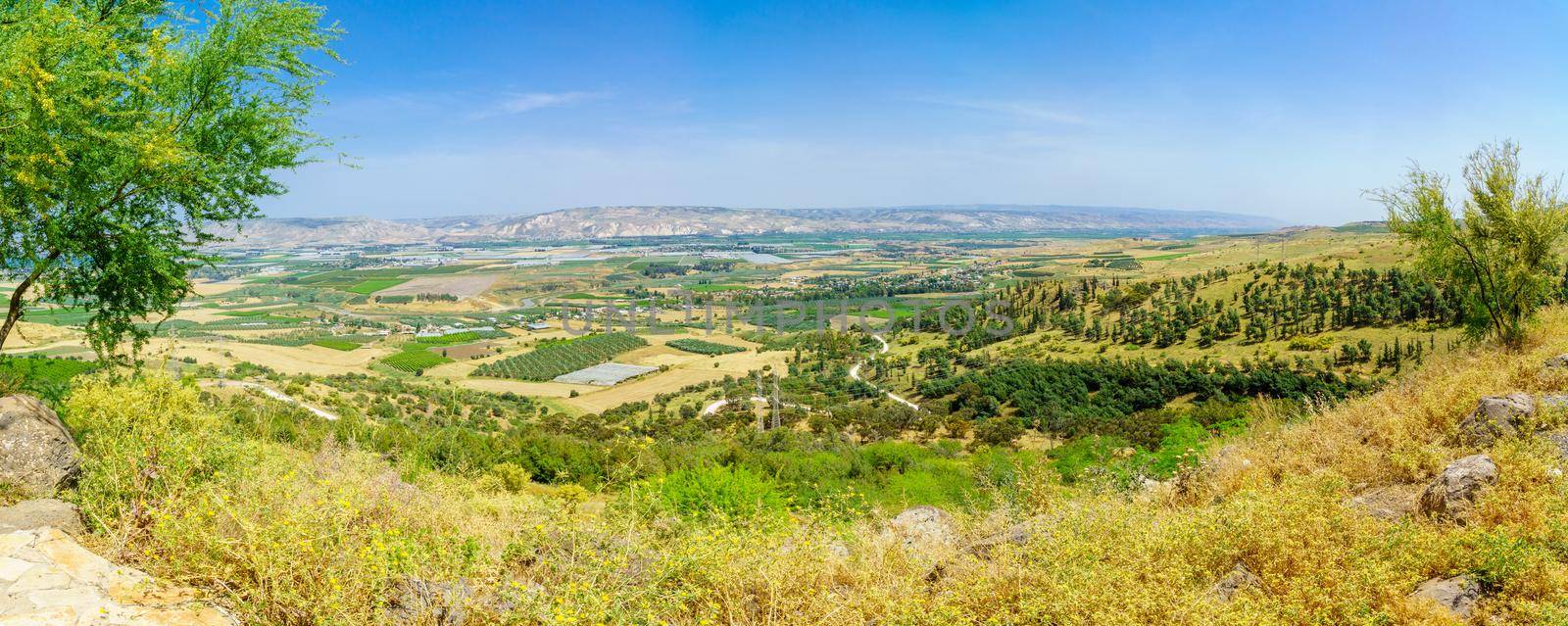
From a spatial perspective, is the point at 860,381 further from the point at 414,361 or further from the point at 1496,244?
the point at 1496,244

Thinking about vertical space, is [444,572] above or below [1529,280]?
below

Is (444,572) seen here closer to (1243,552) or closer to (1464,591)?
(1243,552)

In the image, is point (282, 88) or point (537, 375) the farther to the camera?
point (537, 375)

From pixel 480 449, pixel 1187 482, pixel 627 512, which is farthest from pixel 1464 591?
pixel 480 449

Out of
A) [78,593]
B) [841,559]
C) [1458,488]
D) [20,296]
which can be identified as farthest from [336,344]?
[1458,488]

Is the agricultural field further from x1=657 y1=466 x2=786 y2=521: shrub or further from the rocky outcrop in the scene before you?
the rocky outcrop

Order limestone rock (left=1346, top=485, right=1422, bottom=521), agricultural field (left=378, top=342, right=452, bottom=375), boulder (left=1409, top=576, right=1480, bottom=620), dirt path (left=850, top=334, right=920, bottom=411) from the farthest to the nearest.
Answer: agricultural field (left=378, top=342, right=452, bottom=375) → dirt path (left=850, top=334, right=920, bottom=411) → limestone rock (left=1346, top=485, right=1422, bottom=521) → boulder (left=1409, top=576, right=1480, bottom=620)

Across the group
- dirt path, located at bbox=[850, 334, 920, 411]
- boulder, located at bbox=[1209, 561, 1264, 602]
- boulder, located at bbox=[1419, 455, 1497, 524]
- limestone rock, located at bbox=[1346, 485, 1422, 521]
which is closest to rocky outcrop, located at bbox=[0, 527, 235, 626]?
boulder, located at bbox=[1209, 561, 1264, 602]
